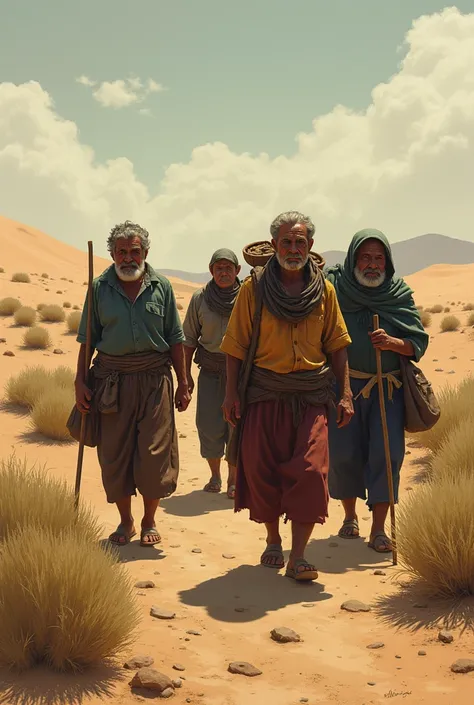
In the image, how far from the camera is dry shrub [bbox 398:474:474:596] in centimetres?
426

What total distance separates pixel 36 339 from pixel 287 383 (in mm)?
12000

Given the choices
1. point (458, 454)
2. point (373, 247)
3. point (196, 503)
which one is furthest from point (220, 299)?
point (458, 454)

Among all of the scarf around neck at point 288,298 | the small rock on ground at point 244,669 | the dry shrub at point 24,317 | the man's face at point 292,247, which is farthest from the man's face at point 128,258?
the dry shrub at point 24,317

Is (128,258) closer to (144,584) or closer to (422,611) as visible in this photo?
(144,584)

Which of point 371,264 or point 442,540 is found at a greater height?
point 371,264

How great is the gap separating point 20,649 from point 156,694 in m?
0.59

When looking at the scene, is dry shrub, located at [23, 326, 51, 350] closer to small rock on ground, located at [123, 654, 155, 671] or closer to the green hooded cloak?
the green hooded cloak

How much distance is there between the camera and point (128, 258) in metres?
5.55

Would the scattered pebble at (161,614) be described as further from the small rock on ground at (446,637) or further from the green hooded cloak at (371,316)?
the green hooded cloak at (371,316)

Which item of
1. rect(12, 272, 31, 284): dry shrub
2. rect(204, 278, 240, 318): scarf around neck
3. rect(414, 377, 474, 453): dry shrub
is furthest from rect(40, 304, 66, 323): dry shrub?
rect(204, 278, 240, 318): scarf around neck

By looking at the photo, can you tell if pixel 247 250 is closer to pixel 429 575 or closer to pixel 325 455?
pixel 325 455

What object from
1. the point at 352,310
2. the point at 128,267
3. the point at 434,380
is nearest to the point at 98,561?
the point at 128,267

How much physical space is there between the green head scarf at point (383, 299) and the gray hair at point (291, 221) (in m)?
0.77

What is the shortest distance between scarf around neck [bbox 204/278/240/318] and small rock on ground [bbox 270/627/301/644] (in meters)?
3.64
